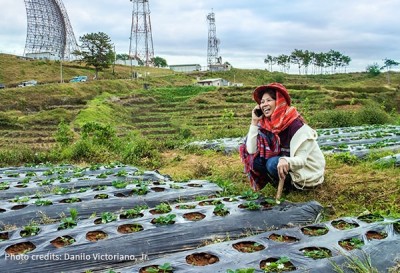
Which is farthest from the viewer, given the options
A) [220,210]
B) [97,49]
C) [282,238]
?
[97,49]

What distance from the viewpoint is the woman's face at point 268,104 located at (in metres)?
4.72

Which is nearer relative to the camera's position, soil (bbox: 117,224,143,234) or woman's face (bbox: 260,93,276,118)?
soil (bbox: 117,224,143,234)

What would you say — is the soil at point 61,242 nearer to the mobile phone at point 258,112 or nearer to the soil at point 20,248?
the soil at point 20,248

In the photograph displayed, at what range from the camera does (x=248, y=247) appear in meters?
3.59

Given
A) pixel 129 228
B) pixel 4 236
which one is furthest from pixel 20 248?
pixel 129 228

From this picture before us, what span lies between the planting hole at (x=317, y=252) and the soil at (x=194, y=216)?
1.36m

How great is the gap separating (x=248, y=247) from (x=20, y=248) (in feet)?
7.18

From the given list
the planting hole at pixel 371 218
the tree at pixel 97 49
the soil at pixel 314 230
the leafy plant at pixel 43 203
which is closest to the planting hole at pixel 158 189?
the leafy plant at pixel 43 203

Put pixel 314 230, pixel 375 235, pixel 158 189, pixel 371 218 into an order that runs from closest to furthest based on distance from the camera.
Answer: pixel 375 235 → pixel 314 230 → pixel 371 218 → pixel 158 189

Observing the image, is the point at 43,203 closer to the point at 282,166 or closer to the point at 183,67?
the point at 282,166

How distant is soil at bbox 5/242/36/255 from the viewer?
3.73 metres

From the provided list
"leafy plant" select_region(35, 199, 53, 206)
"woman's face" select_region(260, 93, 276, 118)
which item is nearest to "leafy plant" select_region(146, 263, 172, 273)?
"woman's face" select_region(260, 93, 276, 118)

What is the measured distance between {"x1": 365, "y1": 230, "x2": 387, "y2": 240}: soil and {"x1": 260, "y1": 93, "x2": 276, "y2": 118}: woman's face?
1.77 metres

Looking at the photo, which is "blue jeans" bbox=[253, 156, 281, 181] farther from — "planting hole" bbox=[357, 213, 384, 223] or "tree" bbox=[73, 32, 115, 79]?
"tree" bbox=[73, 32, 115, 79]
